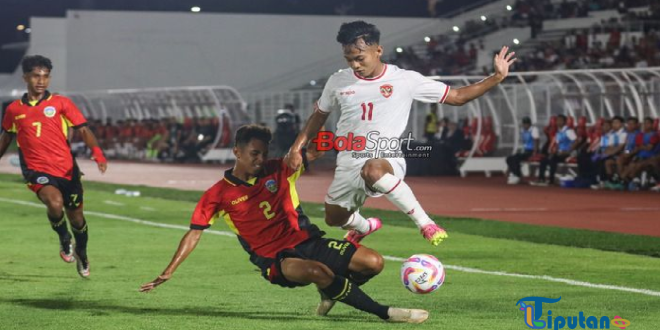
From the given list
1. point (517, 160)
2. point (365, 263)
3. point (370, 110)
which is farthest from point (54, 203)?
point (517, 160)

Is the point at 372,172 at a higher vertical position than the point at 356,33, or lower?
lower

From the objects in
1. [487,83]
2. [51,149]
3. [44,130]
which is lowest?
[51,149]

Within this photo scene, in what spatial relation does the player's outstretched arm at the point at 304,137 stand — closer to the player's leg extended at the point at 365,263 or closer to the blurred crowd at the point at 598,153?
the player's leg extended at the point at 365,263

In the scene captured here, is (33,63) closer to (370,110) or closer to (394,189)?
(370,110)

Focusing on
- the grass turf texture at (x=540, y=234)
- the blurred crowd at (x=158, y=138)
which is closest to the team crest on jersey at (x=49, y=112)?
the grass turf texture at (x=540, y=234)

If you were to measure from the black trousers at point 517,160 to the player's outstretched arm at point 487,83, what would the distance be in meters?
19.5

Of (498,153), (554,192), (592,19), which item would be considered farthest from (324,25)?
(554,192)

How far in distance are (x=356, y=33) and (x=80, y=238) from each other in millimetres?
3936

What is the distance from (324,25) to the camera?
54.6 m

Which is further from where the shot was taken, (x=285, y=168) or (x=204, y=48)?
(x=204, y=48)

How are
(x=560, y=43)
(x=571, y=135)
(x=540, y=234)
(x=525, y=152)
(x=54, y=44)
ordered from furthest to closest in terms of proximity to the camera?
1. (x=54, y=44)
2. (x=560, y=43)
3. (x=525, y=152)
4. (x=571, y=135)
5. (x=540, y=234)

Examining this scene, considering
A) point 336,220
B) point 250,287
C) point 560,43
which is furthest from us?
point 560,43

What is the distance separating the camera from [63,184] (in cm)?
1162

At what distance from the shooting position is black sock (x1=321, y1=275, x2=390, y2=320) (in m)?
8.02
